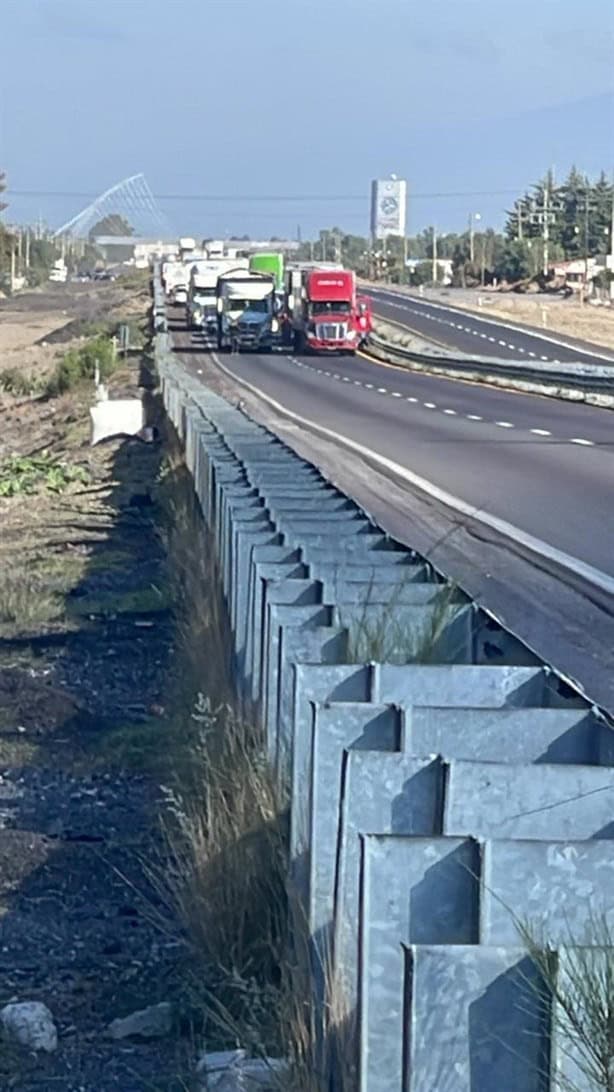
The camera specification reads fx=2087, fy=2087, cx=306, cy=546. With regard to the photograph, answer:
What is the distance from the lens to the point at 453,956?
3.15 m

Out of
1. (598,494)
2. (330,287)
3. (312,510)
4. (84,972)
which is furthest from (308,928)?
(330,287)

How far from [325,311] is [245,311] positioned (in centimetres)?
325

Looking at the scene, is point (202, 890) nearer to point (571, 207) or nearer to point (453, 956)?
point (453, 956)

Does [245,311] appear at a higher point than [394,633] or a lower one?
lower

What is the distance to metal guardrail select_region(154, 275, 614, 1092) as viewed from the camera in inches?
128

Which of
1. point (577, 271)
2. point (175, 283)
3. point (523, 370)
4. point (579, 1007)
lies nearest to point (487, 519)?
point (579, 1007)

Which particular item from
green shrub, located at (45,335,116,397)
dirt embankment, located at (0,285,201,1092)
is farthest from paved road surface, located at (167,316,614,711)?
green shrub, located at (45,335,116,397)

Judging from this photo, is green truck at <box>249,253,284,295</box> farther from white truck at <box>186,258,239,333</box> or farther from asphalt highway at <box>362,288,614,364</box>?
asphalt highway at <box>362,288,614,364</box>

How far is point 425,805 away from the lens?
4168mm

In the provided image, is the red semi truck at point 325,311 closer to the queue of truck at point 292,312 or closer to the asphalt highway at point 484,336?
the queue of truck at point 292,312

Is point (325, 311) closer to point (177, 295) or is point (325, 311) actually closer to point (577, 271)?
point (177, 295)

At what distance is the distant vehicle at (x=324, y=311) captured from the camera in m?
70.0

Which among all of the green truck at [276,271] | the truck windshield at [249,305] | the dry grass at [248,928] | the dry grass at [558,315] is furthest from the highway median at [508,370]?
the dry grass at [248,928]

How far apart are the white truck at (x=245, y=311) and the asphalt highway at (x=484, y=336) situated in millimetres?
7153
